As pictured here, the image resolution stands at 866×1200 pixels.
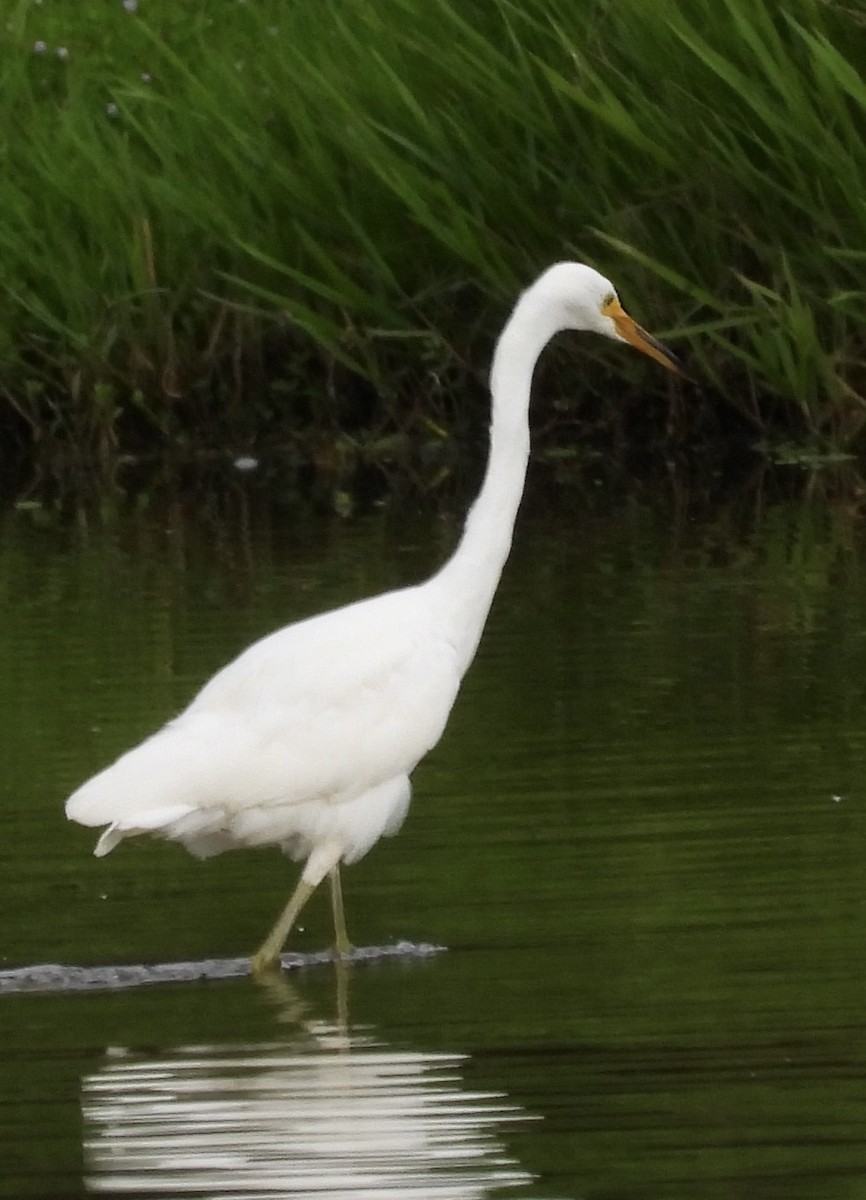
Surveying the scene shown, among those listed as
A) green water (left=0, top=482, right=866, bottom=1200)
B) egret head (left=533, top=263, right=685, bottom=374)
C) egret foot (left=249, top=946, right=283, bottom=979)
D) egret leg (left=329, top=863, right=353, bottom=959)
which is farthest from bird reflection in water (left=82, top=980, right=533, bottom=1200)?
egret head (left=533, top=263, right=685, bottom=374)

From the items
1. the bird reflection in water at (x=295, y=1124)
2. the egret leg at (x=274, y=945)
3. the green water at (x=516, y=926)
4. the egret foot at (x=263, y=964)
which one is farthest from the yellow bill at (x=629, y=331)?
the bird reflection in water at (x=295, y=1124)

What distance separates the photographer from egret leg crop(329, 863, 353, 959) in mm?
6516

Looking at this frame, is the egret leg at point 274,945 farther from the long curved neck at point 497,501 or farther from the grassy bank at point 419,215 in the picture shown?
the grassy bank at point 419,215

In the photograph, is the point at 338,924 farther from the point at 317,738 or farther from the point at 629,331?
the point at 629,331

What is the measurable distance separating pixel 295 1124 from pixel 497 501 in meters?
2.46

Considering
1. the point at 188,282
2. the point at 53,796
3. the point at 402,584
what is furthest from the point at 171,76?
the point at 53,796

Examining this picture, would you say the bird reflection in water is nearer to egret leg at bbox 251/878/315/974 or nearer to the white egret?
egret leg at bbox 251/878/315/974

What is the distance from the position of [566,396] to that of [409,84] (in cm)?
175

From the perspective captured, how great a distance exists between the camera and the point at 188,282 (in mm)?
14656

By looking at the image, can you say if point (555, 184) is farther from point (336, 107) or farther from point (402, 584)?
point (402, 584)

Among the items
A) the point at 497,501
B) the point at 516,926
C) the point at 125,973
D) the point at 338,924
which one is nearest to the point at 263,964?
the point at 338,924

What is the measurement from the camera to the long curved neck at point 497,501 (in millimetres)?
7141

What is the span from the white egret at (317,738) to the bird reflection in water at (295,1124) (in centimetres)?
103

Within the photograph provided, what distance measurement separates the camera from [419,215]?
1292 cm
